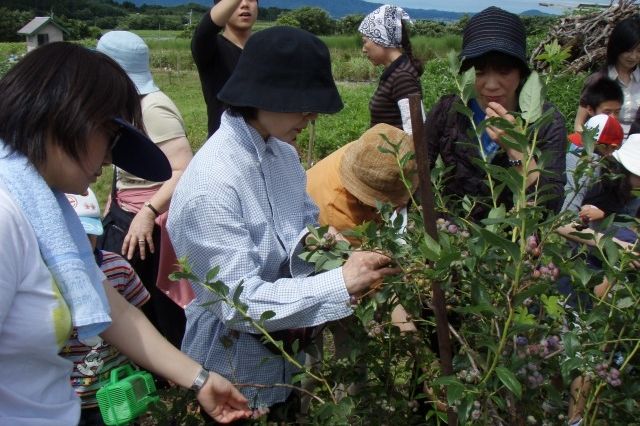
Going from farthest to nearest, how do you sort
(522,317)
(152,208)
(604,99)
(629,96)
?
(629,96) → (604,99) → (152,208) → (522,317)

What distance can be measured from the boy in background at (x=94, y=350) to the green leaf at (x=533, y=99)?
1.18 m

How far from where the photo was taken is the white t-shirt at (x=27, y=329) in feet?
3.46

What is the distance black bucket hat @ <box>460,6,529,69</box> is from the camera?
6.55 feet

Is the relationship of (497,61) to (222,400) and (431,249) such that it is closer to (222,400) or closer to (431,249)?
(431,249)

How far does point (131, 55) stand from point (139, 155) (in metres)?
1.46

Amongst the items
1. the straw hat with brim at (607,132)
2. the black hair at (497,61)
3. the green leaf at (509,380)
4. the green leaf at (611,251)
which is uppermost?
the black hair at (497,61)

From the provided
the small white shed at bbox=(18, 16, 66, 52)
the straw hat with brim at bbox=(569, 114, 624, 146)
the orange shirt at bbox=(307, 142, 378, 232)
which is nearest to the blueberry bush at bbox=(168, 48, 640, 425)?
the orange shirt at bbox=(307, 142, 378, 232)

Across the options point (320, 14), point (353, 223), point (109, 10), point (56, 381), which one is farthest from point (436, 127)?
point (109, 10)

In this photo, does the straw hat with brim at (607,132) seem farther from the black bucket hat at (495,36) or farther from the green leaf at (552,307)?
the green leaf at (552,307)

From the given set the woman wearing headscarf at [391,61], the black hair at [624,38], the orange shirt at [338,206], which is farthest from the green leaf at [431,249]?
the black hair at [624,38]

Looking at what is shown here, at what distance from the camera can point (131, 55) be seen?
2721mm

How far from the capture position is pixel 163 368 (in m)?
1.49

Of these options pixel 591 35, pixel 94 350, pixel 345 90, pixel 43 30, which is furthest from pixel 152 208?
pixel 43 30

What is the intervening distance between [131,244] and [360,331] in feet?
4.41
